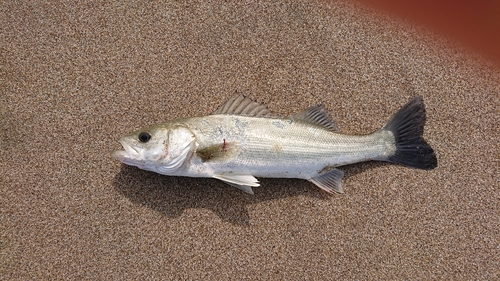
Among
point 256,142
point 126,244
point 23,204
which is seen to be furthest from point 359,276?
point 23,204

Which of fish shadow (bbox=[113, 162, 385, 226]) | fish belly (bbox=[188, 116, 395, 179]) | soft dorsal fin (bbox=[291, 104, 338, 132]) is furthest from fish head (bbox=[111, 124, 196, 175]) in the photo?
soft dorsal fin (bbox=[291, 104, 338, 132])

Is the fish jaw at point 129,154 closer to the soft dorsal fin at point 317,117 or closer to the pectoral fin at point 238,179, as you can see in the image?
the pectoral fin at point 238,179

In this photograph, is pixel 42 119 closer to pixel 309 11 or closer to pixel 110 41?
pixel 110 41

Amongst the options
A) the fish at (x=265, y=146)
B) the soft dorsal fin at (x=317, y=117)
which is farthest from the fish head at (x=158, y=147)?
the soft dorsal fin at (x=317, y=117)

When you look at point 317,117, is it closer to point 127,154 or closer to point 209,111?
point 209,111

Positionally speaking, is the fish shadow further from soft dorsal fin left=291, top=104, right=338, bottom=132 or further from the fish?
soft dorsal fin left=291, top=104, right=338, bottom=132

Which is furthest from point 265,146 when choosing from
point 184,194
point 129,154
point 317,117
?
point 129,154

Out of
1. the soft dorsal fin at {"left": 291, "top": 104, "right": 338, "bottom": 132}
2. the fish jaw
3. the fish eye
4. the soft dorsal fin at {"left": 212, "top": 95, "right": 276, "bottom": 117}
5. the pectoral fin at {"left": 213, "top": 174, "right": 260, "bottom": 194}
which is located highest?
the soft dorsal fin at {"left": 212, "top": 95, "right": 276, "bottom": 117}

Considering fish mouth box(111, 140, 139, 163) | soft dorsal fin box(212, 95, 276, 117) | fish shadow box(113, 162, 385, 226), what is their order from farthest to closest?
fish shadow box(113, 162, 385, 226) < soft dorsal fin box(212, 95, 276, 117) < fish mouth box(111, 140, 139, 163)
